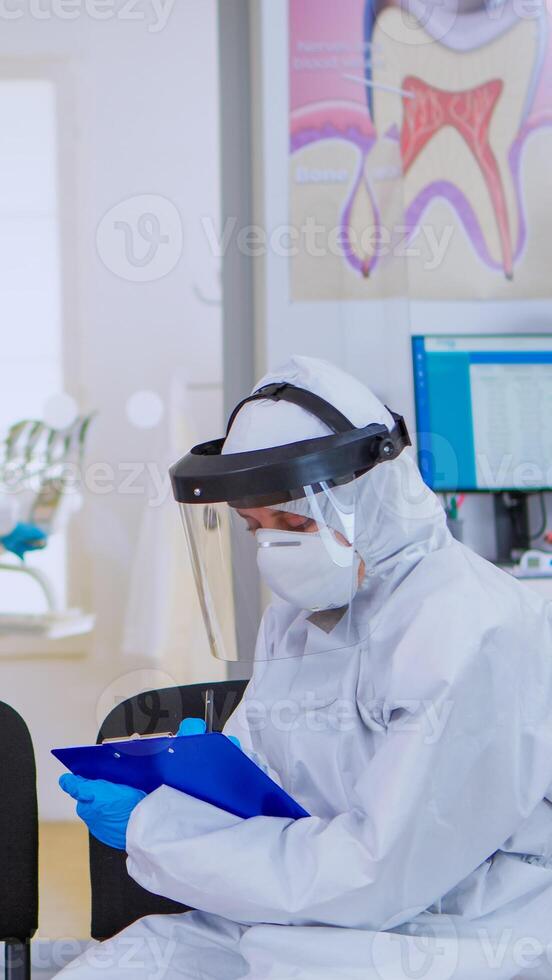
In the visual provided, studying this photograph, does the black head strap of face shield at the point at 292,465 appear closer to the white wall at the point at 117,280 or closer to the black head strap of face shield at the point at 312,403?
the black head strap of face shield at the point at 312,403

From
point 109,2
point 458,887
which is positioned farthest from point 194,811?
point 109,2

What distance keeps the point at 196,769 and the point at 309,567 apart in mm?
264

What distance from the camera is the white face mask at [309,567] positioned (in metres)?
1.08

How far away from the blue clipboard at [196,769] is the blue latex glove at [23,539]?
1.69m

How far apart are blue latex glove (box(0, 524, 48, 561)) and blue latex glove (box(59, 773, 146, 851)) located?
1.67m

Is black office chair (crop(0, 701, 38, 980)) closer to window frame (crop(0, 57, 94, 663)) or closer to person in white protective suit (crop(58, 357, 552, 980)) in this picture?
person in white protective suit (crop(58, 357, 552, 980))

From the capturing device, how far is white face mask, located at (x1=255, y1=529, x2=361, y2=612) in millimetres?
1081

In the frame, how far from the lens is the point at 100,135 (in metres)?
2.63

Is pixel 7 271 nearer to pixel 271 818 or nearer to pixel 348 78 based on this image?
pixel 348 78

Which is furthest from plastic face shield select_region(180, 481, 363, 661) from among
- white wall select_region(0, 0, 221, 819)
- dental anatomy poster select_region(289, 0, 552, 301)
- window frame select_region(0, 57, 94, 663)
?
window frame select_region(0, 57, 94, 663)

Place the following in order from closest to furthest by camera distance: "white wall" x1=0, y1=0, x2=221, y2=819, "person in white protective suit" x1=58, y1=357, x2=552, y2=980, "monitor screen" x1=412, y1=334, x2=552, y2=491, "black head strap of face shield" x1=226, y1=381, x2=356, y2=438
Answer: "person in white protective suit" x1=58, y1=357, x2=552, y2=980
"black head strap of face shield" x1=226, y1=381, x2=356, y2=438
"monitor screen" x1=412, y1=334, x2=552, y2=491
"white wall" x1=0, y1=0, x2=221, y2=819

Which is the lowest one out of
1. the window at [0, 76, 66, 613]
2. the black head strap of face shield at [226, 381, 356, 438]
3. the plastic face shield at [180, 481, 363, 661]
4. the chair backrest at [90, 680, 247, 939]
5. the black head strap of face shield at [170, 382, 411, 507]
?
the chair backrest at [90, 680, 247, 939]

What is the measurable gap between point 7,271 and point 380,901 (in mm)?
2259

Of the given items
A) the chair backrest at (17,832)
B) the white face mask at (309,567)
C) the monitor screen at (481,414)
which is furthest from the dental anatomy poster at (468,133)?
the chair backrest at (17,832)
